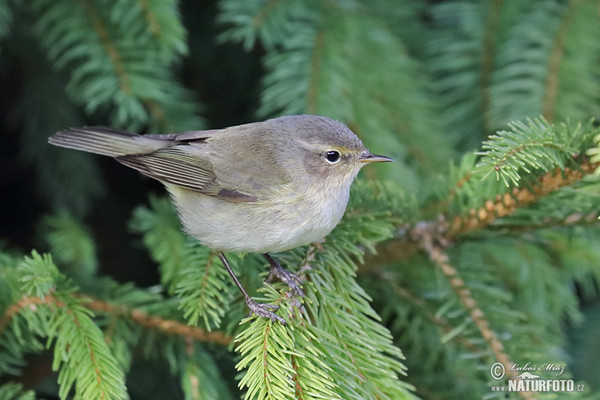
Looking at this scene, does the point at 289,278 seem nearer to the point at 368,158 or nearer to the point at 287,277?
the point at 287,277

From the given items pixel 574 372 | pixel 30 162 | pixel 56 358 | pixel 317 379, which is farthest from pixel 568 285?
pixel 30 162

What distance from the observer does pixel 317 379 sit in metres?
1.68

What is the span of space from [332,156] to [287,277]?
711 mm

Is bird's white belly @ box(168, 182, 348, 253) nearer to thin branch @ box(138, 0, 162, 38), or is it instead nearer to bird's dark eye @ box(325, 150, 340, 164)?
bird's dark eye @ box(325, 150, 340, 164)

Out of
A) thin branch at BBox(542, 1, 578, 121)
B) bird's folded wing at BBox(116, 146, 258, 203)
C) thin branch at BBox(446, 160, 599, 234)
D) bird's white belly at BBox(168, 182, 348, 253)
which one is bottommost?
bird's white belly at BBox(168, 182, 348, 253)

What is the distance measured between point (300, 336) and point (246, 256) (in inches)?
28.2

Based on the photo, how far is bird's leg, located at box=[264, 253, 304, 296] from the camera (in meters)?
2.00

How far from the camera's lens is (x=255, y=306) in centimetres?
201

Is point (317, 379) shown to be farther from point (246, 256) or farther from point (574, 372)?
point (574, 372)

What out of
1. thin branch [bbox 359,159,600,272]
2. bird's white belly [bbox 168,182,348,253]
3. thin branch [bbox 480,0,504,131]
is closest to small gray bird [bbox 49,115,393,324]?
bird's white belly [bbox 168,182,348,253]

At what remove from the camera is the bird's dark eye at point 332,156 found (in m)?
2.60

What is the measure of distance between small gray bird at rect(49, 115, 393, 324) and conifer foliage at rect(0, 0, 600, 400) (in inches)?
3.7

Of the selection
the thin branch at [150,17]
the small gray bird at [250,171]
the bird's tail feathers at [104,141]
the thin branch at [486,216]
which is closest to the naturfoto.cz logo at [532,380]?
the thin branch at [486,216]

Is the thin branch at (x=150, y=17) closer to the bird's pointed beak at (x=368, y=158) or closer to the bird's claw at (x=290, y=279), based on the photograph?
the bird's pointed beak at (x=368, y=158)
